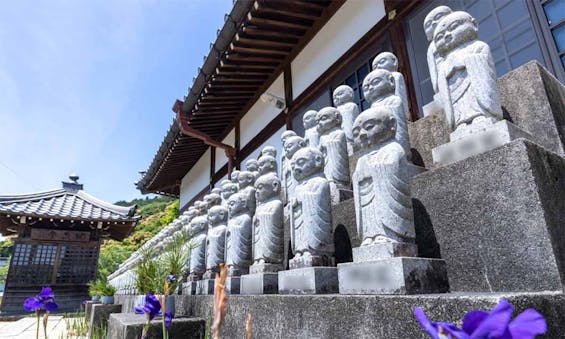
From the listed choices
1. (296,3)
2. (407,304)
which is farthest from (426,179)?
(296,3)

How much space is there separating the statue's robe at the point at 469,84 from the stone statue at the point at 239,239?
5.87ft

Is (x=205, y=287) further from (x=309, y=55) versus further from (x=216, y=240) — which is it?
(x=309, y=55)

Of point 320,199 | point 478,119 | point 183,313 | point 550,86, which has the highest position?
point 550,86

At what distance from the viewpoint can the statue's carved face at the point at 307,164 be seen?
2322mm

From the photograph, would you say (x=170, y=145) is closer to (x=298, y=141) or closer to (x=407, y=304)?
(x=298, y=141)

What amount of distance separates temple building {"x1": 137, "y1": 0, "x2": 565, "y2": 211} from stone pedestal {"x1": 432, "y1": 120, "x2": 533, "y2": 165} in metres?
2.24

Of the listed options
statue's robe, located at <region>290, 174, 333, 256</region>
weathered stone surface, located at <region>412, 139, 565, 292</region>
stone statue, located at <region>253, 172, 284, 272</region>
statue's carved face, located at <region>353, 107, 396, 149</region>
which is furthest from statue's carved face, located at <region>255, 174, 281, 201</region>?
weathered stone surface, located at <region>412, 139, 565, 292</region>

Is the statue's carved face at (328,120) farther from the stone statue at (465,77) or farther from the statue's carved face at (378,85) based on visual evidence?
the stone statue at (465,77)

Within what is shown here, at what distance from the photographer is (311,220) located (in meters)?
2.13

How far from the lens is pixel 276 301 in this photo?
2068mm

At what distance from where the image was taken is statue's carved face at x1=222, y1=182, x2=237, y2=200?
3.56m

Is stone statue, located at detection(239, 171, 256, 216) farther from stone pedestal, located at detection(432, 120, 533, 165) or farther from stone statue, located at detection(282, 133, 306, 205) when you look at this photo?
stone pedestal, located at detection(432, 120, 533, 165)

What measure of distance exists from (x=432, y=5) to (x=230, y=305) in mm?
4375

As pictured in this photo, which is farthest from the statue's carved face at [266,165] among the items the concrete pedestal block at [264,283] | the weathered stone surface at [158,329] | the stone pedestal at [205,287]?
the weathered stone surface at [158,329]
